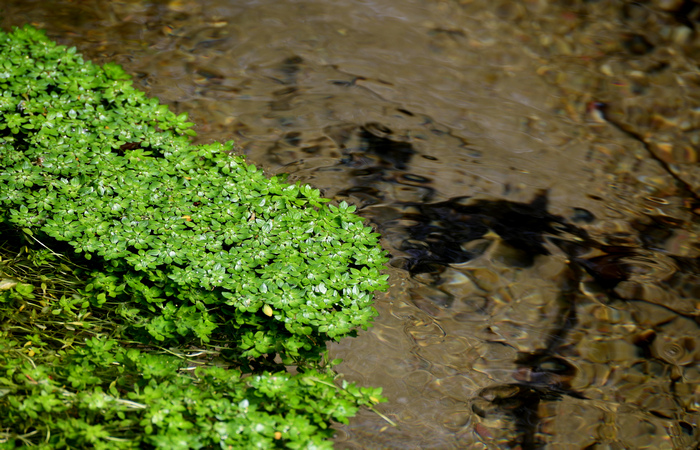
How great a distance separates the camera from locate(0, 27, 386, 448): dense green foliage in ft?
7.24

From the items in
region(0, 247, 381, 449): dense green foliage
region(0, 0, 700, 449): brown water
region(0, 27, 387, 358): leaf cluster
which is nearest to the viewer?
region(0, 247, 381, 449): dense green foliage

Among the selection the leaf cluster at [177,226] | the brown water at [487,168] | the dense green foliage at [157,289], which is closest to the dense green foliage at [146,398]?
the dense green foliage at [157,289]

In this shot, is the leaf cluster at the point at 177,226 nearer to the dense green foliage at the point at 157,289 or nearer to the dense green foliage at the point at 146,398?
the dense green foliage at the point at 157,289

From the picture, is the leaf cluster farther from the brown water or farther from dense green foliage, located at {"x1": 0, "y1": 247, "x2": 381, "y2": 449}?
the brown water

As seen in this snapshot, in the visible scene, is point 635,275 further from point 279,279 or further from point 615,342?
point 279,279

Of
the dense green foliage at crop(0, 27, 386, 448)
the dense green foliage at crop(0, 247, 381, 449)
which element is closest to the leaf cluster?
the dense green foliage at crop(0, 27, 386, 448)

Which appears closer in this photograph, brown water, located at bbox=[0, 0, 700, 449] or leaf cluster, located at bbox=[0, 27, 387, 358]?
leaf cluster, located at bbox=[0, 27, 387, 358]

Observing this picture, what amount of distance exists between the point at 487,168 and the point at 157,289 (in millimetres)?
2708

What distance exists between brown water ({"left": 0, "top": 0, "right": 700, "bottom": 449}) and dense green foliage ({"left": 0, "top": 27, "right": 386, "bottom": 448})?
744mm

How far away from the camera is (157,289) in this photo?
8.92ft

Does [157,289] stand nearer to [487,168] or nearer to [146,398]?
[146,398]

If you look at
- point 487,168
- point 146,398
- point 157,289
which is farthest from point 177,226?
point 487,168

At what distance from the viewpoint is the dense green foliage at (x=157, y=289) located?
221cm

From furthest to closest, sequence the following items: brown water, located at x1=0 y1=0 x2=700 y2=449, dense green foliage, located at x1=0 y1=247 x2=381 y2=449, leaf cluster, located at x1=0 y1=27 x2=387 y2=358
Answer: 1. brown water, located at x1=0 y1=0 x2=700 y2=449
2. leaf cluster, located at x1=0 y1=27 x2=387 y2=358
3. dense green foliage, located at x1=0 y1=247 x2=381 y2=449
